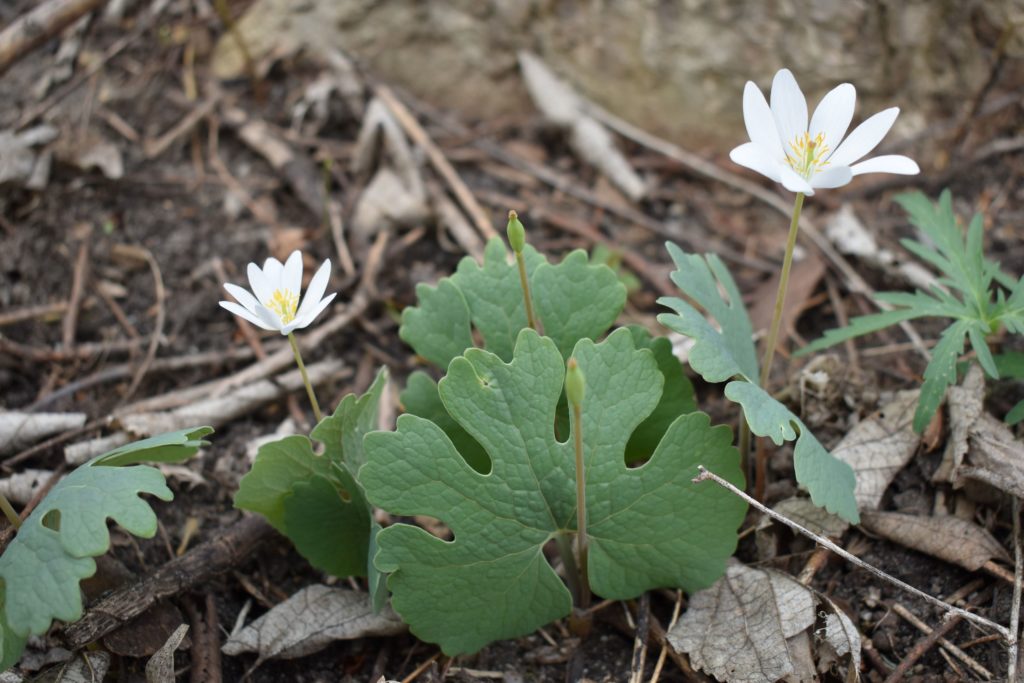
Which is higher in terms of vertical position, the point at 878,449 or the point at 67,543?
the point at 67,543

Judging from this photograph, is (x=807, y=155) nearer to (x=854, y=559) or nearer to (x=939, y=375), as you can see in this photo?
(x=939, y=375)

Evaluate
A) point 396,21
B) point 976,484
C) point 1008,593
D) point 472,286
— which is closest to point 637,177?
point 396,21

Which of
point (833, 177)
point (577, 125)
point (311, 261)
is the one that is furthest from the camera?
point (577, 125)

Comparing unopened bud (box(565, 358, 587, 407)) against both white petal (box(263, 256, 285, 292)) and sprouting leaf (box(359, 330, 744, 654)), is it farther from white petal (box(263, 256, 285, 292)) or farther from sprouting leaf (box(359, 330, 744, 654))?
white petal (box(263, 256, 285, 292))

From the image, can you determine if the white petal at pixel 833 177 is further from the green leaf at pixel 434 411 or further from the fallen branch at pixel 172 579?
the fallen branch at pixel 172 579

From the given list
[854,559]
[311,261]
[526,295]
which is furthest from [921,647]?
[311,261]
